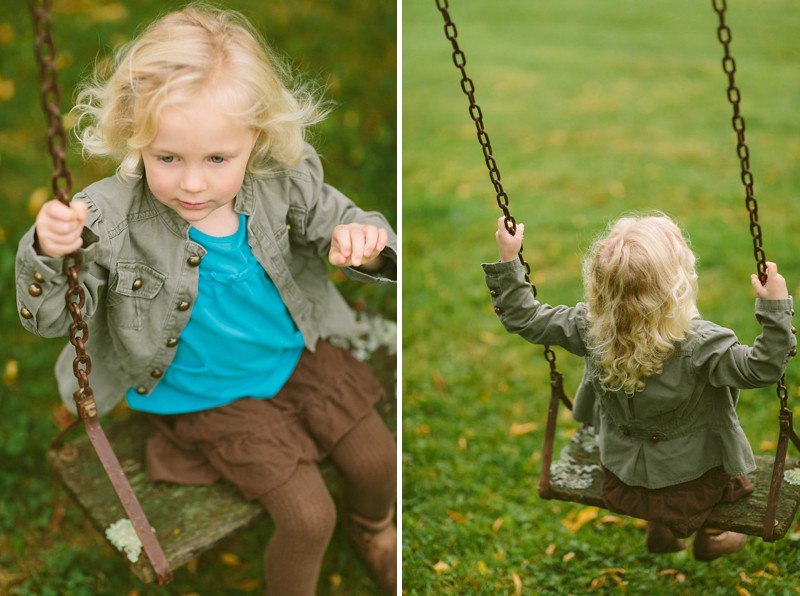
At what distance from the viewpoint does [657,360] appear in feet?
8.56

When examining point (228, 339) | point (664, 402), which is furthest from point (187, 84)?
point (664, 402)

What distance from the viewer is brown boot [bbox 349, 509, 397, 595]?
11.7 feet

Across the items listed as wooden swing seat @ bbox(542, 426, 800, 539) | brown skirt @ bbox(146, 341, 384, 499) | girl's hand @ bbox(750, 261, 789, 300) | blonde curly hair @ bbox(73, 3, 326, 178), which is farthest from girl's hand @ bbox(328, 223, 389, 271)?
girl's hand @ bbox(750, 261, 789, 300)

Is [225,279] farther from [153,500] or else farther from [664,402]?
[664,402]

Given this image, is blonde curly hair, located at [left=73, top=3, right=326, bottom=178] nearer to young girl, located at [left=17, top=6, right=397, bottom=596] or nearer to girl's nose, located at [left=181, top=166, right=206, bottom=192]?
young girl, located at [left=17, top=6, right=397, bottom=596]

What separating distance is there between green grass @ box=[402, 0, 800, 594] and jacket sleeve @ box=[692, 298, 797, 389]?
3.90 ft

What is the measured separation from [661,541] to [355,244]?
5.05ft

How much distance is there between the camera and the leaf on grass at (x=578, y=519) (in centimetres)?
375

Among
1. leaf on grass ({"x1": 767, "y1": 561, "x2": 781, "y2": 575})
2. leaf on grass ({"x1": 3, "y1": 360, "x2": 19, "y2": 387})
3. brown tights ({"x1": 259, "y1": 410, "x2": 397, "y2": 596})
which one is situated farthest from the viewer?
leaf on grass ({"x1": 3, "y1": 360, "x2": 19, "y2": 387})

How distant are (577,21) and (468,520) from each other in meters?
9.74

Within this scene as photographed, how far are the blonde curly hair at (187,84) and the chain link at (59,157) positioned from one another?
0.25 metres

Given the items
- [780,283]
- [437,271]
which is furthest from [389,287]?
[780,283]

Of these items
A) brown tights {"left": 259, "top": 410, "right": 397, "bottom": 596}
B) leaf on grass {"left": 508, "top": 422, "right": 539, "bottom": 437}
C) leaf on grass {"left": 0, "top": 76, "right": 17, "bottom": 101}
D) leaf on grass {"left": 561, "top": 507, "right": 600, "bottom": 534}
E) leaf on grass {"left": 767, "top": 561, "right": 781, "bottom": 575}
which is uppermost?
leaf on grass {"left": 0, "top": 76, "right": 17, "bottom": 101}

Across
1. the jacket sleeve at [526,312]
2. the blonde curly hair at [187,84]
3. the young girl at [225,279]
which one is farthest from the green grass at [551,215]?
the blonde curly hair at [187,84]
